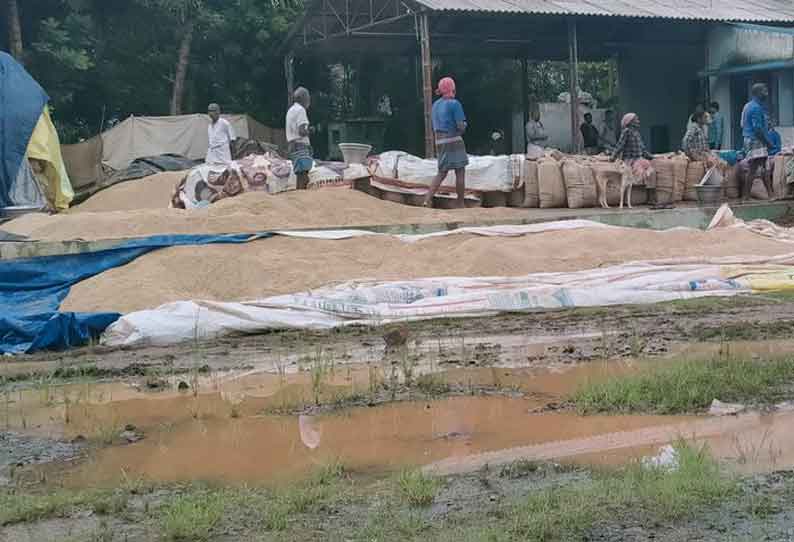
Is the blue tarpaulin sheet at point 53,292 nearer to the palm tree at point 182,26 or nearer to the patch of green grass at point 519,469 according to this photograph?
the patch of green grass at point 519,469

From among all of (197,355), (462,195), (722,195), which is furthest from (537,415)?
(722,195)

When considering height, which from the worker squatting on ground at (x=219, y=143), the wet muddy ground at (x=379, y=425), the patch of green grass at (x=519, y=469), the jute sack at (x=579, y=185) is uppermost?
the worker squatting on ground at (x=219, y=143)

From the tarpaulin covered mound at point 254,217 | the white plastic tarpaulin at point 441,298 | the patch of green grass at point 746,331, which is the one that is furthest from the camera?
the tarpaulin covered mound at point 254,217

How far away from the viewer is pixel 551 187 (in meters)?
13.4

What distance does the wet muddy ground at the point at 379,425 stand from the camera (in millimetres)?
3246

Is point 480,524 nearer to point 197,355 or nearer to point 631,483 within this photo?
point 631,483

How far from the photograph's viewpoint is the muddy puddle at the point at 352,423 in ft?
13.1

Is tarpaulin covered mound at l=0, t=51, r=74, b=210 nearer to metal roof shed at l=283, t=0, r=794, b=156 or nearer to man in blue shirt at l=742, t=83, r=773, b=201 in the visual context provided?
metal roof shed at l=283, t=0, r=794, b=156

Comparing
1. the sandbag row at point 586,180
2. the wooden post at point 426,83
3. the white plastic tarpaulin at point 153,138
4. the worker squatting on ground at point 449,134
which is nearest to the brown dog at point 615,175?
the sandbag row at point 586,180

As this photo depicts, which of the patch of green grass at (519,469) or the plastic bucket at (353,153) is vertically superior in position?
the plastic bucket at (353,153)

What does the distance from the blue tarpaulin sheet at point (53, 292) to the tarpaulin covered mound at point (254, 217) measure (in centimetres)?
100

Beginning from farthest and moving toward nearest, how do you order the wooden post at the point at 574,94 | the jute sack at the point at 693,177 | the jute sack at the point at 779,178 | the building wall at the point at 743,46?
the building wall at the point at 743,46 < the wooden post at the point at 574,94 < the jute sack at the point at 693,177 < the jute sack at the point at 779,178

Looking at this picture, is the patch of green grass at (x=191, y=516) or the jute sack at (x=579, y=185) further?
the jute sack at (x=579, y=185)

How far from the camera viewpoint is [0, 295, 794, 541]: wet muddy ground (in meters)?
3.25
